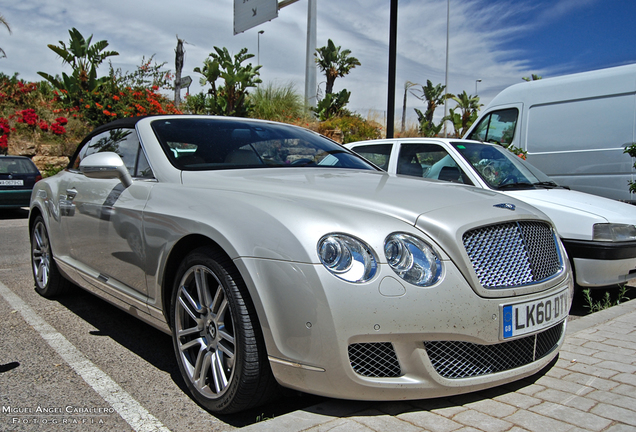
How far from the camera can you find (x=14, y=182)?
38.4 feet

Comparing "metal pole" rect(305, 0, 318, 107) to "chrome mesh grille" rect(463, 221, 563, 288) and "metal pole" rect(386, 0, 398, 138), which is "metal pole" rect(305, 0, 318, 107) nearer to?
"metal pole" rect(386, 0, 398, 138)

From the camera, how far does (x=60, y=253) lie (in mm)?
4207

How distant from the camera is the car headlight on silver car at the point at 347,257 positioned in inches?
81.8

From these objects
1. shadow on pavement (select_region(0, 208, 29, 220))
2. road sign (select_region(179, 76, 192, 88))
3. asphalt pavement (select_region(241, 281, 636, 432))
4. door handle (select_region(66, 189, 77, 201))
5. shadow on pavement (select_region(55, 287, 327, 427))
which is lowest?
shadow on pavement (select_region(0, 208, 29, 220))

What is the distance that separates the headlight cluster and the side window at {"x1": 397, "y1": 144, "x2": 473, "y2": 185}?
337cm

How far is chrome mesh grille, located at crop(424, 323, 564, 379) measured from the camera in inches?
86.7

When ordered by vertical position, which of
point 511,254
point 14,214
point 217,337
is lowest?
point 14,214

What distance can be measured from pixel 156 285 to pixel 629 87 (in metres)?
6.80

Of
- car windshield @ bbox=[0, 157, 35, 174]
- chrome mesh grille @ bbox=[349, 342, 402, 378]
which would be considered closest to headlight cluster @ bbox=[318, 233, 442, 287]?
chrome mesh grille @ bbox=[349, 342, 402, 378]

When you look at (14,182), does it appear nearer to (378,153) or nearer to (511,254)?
(378,153)

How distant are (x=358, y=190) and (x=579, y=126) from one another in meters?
6.04

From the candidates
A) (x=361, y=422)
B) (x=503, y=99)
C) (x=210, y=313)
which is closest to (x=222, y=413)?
(x=210, y=313)

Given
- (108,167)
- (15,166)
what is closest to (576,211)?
(108,167)

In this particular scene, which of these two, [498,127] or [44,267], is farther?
[498,127]
